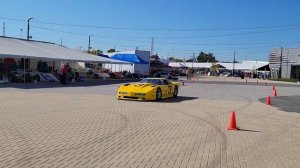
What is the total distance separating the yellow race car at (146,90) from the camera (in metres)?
19.4

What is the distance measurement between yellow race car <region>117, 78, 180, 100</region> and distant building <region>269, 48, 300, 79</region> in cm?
6578

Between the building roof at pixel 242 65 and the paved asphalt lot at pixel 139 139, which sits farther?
the building roof at pixel 242 65

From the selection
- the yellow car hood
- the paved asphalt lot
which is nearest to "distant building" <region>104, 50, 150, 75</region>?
the yellow car hood

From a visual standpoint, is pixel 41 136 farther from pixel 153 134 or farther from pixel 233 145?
pixel 233 145

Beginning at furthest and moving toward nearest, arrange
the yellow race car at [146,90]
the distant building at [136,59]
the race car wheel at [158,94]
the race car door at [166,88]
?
the distant building at [136,59] → the race car door at [166,88] → the race car wheel at [158,94] → the yellow race car at [146,90]

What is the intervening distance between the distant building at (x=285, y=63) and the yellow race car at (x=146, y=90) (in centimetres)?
6578

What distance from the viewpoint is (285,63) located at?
8681cm

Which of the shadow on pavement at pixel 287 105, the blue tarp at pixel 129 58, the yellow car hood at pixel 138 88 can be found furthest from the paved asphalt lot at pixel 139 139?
the blue tarp at pixel 129 58

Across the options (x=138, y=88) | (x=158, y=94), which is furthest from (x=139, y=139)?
(x=158, y=94)

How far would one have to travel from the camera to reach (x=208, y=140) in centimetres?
938

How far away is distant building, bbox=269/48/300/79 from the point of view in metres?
82.4

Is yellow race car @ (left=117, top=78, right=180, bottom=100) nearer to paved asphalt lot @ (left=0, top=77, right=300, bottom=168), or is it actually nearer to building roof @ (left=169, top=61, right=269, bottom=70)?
paved asphalt lot @ (left=0, top=77, right=300, bottom=168)

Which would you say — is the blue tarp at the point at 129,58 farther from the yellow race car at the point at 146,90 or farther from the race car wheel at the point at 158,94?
the race car wheel at the point at 158,94

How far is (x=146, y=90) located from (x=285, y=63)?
7319cm
